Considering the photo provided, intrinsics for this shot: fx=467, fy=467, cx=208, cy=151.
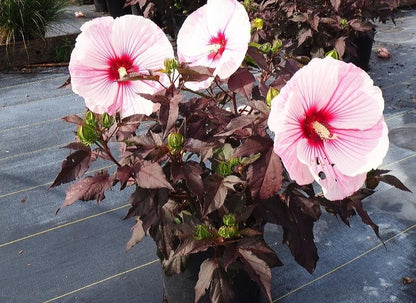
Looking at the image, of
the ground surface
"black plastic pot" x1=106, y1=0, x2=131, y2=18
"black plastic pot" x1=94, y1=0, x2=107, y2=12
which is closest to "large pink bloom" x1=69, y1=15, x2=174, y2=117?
the ground surface

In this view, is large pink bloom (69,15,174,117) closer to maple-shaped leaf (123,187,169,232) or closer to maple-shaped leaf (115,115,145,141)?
maple-shaped leaf (115,115,145,141)

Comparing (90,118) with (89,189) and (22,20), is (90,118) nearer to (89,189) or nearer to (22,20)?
(89,189)

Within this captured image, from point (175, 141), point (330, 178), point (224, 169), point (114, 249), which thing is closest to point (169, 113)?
point (175, 141)

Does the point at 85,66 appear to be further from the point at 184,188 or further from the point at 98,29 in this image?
the point at 184,188

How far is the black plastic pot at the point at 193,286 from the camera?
1086 mm

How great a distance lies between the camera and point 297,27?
2.49m

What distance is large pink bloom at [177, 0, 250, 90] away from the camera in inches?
29.6

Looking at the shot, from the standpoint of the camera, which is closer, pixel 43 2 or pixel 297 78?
pixel 297 78

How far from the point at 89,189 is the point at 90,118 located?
0.14m

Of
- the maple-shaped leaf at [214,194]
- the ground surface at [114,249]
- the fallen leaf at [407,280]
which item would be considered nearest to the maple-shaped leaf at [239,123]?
the maple-shaped leaf at [214,194]

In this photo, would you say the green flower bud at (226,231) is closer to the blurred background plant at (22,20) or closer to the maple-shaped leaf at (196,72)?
the maple-shaped leaf at (196,72)

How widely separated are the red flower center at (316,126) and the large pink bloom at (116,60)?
0.27m

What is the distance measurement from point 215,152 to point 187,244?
0.18 m

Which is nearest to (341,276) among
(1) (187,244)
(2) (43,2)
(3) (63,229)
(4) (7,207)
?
(1) (187,244)
